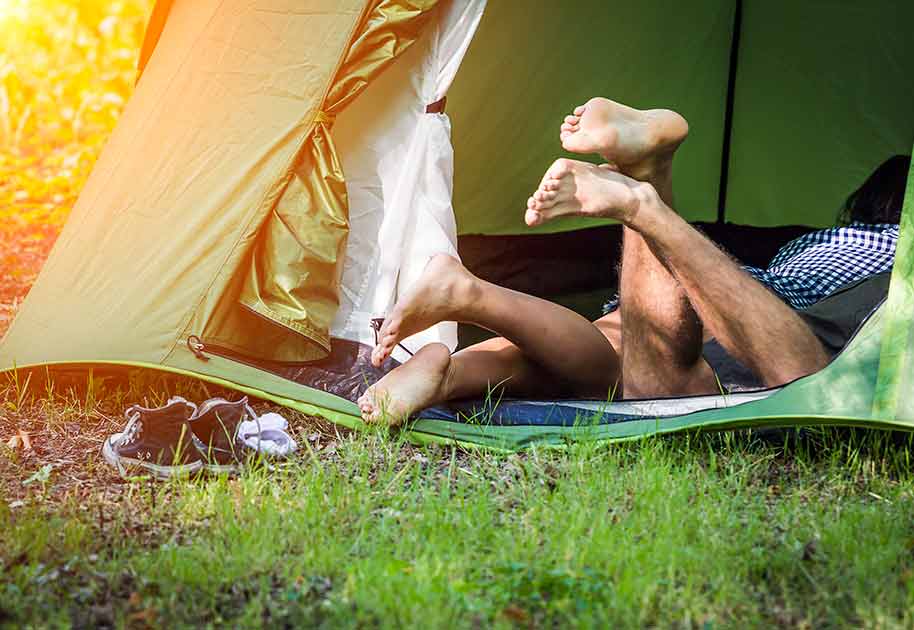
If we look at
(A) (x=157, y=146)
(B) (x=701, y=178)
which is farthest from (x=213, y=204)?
(B) (x=701, y=178)

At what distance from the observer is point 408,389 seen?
2176 millimetres

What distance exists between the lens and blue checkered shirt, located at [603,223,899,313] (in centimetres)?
265

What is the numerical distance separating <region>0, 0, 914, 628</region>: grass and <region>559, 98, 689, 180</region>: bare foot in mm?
568

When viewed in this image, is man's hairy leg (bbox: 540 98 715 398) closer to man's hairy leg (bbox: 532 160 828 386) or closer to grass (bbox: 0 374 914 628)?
man's hairy leg (bbox: 532 160 828 386)

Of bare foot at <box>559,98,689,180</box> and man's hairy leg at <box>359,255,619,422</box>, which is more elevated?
Answer: bare foot at <box>559,98,689,180</box>

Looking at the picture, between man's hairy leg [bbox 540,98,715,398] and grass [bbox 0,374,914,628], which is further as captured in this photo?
man's hairy leg [bbox 540,98,715,398]

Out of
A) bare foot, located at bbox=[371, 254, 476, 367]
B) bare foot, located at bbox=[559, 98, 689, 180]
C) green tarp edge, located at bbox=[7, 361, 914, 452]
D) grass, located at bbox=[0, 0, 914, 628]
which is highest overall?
bare foot, located at bbox=[559, 98, 689, 180]

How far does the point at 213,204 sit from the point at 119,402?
1.71ft

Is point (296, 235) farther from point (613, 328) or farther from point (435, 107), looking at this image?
point (613, 328)

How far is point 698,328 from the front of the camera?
7.65 ft

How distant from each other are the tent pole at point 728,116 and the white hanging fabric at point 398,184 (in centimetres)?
170

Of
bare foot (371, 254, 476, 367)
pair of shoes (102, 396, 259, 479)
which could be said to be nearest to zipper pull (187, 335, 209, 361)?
pair of shoes (102, 396, 259, 479)

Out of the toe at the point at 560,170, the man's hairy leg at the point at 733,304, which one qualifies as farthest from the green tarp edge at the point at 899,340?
the toe at the point at 560,170

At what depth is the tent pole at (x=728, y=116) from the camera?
12.4 ft
